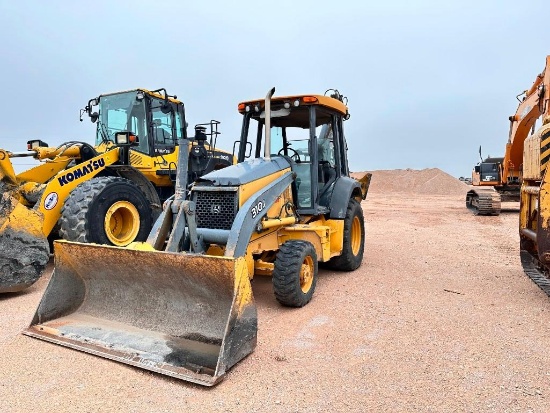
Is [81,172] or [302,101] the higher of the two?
→ [302,101]

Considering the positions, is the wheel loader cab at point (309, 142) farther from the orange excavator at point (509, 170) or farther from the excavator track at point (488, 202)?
the excavator track at point (488, 202)

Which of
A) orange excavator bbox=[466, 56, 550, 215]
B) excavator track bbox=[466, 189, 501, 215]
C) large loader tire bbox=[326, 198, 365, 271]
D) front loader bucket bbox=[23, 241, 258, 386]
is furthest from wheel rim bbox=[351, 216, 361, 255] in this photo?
excavator track bbox=[466, 189, 501, 215]

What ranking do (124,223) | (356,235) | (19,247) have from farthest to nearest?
1. (124,223)
2. (356,235)
3. (19,247)

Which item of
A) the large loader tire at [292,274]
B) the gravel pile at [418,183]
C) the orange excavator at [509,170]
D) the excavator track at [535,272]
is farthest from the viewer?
the gravel pile at [418,183]

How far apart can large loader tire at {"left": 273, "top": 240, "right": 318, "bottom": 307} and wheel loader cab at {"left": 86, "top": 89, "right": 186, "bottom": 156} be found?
13.8 ft

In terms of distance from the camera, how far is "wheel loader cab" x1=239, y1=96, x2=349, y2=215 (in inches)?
223

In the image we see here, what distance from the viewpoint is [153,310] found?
393 centimetres

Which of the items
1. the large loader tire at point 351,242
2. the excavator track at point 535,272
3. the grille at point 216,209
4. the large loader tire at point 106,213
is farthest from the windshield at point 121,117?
the excavator track at point 535,272

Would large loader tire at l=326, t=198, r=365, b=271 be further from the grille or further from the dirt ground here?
the grille

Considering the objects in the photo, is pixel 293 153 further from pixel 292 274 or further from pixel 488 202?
pixel 488 202

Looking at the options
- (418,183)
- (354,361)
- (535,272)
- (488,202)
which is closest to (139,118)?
(354,361)

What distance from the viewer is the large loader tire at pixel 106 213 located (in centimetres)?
593

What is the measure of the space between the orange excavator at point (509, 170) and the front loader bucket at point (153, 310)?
32.6 feet

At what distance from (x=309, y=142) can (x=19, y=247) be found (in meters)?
3.69
